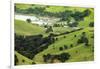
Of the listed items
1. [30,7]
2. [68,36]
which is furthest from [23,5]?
[68,36]

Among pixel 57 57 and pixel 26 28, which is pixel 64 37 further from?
pixel 26 28

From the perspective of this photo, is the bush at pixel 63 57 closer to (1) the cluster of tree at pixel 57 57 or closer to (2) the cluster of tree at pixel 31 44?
(1) the cluster of tree at pixel 57 57

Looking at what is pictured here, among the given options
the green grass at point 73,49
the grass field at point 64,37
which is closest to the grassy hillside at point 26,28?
the grass field at point 64,37

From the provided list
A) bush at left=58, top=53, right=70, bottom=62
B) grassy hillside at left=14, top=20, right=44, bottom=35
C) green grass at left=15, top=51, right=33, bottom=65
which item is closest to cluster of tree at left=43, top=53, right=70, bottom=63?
bush at left=58, top=53, right=70, bottom=62

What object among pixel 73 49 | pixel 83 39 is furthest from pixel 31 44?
pixel 83 39

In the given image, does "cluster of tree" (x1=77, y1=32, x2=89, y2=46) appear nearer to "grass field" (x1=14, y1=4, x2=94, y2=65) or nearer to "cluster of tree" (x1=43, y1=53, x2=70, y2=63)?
"grass field" (x1=14, y1=4, x2=94, y2=65)
